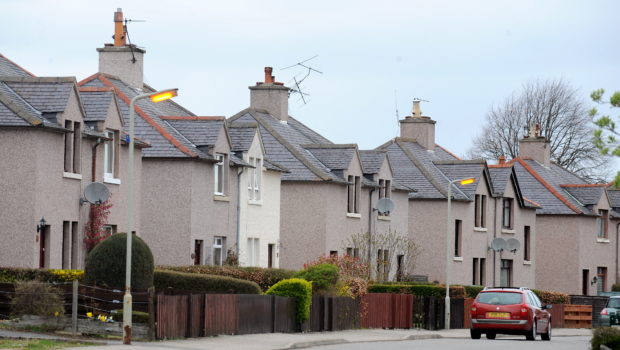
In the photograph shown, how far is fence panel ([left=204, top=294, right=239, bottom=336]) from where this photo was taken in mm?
31125

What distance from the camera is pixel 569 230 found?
71750 millimetres

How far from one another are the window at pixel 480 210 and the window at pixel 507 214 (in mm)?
2704

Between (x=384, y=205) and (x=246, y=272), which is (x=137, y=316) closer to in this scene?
(x=246, y=272)

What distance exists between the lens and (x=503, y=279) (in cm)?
6738

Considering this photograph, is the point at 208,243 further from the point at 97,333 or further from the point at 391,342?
the point at 97,333

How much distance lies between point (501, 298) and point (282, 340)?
851 centimetres

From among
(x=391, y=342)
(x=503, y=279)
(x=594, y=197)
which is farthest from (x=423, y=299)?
(x=594, y=197)

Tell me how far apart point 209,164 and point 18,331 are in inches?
656

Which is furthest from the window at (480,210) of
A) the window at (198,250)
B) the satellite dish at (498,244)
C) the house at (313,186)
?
the window at (198,250)

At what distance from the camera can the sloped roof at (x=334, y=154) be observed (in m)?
53.6

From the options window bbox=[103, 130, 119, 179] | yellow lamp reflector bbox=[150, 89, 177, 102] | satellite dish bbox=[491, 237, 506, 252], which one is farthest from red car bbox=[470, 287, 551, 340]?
satellite dish bbox=[491, 237, 506, 252]

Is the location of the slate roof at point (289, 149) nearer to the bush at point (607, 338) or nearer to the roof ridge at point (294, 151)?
the roof ridge at point (294, 151)

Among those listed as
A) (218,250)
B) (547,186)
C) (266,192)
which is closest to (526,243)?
(547,186)

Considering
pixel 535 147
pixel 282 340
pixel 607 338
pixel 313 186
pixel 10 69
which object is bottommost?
pixel 282 340
